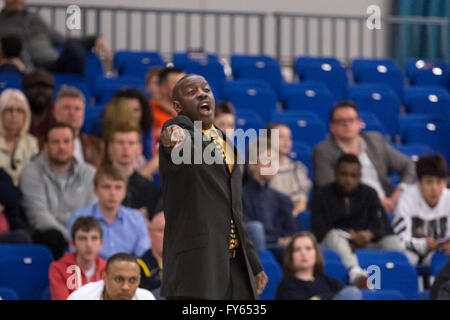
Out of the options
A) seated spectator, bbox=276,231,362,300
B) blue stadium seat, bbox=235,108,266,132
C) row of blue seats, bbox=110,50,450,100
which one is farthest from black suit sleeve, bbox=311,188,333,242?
row of blue seats, bbox=110,50,450,100

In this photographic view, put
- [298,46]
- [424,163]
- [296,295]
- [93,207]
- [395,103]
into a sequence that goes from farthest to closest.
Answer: [298,46] → [395,103] → [424,163] → [93,207] → [296,295]

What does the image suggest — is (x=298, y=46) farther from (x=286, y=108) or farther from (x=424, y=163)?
(x=424, y=163)

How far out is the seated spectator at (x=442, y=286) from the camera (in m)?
5.72

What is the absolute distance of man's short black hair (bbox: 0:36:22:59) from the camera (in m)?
8.72

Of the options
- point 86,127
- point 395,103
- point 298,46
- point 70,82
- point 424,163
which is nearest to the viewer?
point 424,163

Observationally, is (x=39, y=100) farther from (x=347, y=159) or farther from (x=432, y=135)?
(x=432, y=135)

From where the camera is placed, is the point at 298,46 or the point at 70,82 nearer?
the point at 70,82

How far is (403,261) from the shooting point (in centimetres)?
670

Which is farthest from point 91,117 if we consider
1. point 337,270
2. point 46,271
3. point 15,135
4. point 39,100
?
point 337,270

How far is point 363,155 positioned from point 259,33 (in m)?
4.19

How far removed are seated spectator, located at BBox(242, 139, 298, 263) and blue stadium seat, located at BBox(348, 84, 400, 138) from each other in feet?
7.72

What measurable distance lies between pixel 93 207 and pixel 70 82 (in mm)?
2455

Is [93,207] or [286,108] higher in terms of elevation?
[286,108]
